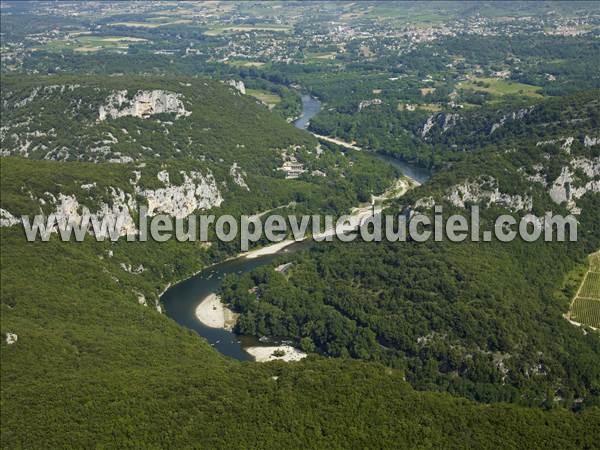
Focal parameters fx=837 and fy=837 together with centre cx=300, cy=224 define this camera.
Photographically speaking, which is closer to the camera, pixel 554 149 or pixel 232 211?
pixel 554 149

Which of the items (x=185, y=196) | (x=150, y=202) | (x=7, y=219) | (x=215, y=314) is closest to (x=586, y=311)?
(x=215, y=314)

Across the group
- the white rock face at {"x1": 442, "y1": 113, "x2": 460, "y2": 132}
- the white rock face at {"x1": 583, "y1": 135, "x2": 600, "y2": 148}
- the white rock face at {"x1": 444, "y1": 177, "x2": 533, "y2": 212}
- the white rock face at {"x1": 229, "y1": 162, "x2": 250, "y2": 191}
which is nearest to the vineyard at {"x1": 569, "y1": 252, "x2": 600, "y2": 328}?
the white rock face at {"x1": 444, "y1": 177, "x2": 533, "y2": 212}

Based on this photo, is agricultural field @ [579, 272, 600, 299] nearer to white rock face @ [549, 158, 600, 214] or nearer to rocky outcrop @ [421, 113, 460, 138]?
white rock face @ [549, 158, 600, 214]

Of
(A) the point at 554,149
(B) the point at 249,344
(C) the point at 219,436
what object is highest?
(A) the point at 554,149

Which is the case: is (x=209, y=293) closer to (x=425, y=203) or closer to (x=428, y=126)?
(x=425, y=203)

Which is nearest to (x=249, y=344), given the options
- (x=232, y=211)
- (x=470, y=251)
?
(x=470, y=251)

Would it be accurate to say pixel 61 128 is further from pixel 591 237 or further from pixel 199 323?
pixel 591 237

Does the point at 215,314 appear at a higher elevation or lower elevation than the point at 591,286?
lower
